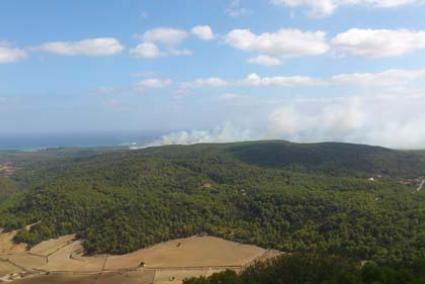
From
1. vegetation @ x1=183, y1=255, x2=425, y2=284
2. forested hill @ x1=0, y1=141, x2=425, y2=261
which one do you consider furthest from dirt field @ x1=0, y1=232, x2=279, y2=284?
vegetation @ x1=183, y1=255, x2=425, y2=284

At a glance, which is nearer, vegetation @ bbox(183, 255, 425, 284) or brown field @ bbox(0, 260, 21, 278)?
vegetation @ bbox(183, 255, 425, 284)

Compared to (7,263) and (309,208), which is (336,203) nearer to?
(309,208)

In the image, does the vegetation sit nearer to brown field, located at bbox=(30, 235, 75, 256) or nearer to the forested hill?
the forested hill

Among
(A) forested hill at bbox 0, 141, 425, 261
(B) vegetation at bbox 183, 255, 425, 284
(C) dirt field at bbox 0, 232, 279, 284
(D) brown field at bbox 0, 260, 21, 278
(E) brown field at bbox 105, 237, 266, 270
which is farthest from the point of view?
(D) brown field at bbox 0, 260, 21, 278

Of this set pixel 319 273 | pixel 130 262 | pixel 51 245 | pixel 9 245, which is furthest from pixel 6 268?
pixel 319 273

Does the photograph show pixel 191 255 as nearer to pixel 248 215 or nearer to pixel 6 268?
pixel 248 215

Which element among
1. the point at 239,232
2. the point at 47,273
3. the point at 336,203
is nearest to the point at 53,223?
the point at 47,273

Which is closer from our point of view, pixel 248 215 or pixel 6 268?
pixel 6 268
